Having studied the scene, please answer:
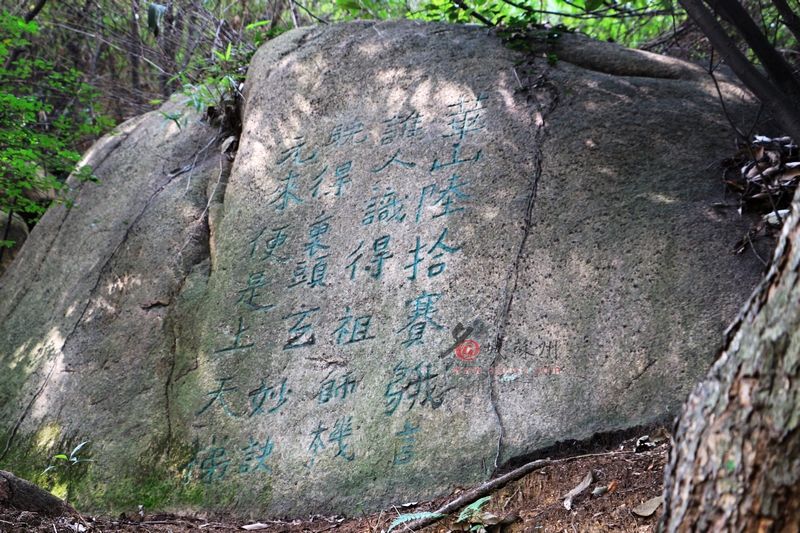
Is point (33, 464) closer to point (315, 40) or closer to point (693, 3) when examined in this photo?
point (315, 40)

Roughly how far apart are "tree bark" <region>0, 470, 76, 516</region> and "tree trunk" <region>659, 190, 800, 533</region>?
245 centimetres

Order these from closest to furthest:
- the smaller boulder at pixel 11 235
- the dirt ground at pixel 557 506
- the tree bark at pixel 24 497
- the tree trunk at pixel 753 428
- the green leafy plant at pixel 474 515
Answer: the tree trunk at pixel 753 428 → the dirt ground at pixel 557 506 → the green leafy plant at pixel 474 515 → the tree bark at pixel 24 497 → the smaller boulder at pixel 11 235

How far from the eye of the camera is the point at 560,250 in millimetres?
3152

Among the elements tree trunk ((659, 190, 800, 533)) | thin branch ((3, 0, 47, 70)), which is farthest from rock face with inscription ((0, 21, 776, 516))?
thin branch ((3, 0, 47, 70))

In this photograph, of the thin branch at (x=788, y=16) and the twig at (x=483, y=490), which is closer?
the twig at (x=483, y=490)

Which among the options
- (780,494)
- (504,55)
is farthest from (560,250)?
(780,494)

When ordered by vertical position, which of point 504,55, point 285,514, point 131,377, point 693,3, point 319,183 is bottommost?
point 285,514

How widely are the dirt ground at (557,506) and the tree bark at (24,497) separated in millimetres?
84

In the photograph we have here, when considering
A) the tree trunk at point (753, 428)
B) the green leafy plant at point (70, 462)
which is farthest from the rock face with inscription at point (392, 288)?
the tree trunk at point (753, 428)

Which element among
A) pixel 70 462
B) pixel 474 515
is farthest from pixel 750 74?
pixel 70 462

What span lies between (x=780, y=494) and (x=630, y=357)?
5.83 feet

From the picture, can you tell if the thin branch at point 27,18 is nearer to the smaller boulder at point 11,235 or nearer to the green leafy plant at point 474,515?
the smaller boulder at point 11,235

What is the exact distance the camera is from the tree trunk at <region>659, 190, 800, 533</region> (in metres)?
1.04

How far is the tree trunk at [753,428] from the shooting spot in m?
1.04
